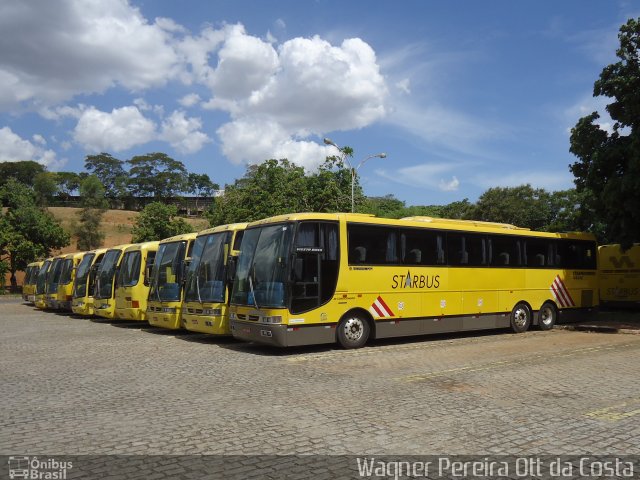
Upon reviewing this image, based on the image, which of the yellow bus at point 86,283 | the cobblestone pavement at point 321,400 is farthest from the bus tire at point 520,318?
the yellow bus at point 86,283

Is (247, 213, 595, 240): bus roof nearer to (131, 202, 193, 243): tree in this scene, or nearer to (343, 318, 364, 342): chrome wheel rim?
(343, 318, 364, 342): chrome wheel rim

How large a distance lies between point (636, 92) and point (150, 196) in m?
112

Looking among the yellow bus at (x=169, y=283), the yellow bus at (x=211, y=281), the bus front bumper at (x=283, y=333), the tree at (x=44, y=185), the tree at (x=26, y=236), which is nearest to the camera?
the bus front bumper at (x=283, y=333)

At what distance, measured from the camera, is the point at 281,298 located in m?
12.1

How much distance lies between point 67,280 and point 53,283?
5.29ft

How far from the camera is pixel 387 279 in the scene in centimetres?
1389

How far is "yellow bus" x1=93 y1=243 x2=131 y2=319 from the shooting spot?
20.5 meters

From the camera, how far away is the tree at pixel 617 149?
1766 cm

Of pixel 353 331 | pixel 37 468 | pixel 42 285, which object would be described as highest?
pixel 42 285

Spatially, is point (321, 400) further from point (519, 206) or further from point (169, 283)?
point (519, 206)

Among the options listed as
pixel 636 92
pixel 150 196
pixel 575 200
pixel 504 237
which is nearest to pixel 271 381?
pixel 504 237

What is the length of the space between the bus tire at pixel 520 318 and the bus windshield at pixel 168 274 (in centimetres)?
1010

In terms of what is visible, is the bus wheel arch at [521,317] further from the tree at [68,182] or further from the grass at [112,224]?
the tree at [68,182]

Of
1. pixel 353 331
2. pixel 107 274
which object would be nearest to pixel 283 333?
pixel 353 331
